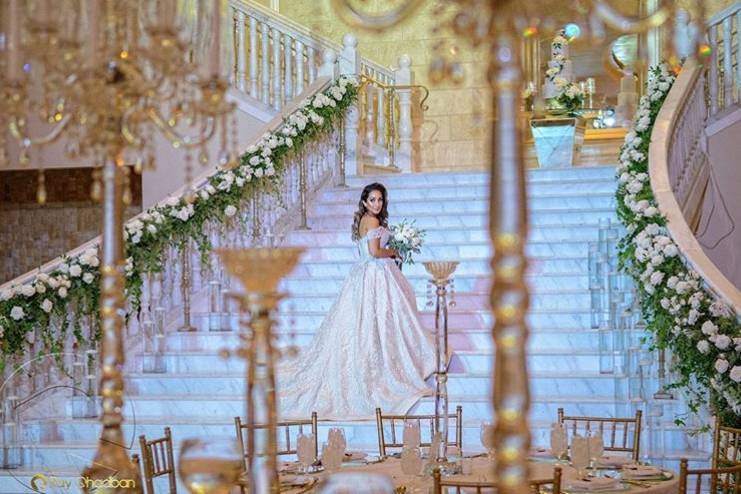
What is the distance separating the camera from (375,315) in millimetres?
8930

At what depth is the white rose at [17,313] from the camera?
8281mm

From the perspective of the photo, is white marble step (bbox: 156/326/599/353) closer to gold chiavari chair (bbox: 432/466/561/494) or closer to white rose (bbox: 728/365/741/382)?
white rose (bbox: 728/365/741/382)

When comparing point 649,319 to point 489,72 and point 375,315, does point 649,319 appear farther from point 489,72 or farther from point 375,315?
point 489,72

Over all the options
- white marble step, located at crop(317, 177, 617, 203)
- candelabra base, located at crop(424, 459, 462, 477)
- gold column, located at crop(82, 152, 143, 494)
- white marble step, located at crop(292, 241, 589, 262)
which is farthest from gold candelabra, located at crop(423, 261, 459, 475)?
white marble step, located at crop(317, 177, 617, 203)

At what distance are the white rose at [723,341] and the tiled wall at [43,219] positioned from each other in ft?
25.5

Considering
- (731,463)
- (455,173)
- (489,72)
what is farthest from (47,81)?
(455,173)

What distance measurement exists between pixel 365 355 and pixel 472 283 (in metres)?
1.84

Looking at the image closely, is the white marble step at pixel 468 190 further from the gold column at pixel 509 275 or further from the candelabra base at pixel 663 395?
the gold column at pixel 509 275

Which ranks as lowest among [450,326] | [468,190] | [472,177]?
[450,326]

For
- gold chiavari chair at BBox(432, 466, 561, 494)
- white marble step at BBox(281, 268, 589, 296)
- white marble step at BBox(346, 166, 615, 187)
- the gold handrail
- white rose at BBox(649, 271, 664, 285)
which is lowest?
gold chiavari chair at BBox(432, 466, 561, 494)

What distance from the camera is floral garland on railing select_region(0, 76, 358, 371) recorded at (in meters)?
8.42

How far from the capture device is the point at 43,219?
42.9 feet

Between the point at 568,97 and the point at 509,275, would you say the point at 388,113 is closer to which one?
the point at 568,97

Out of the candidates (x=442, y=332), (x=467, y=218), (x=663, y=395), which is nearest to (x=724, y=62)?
(x=467, y=218)
